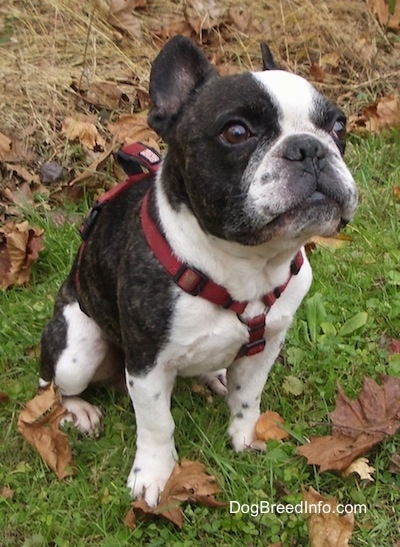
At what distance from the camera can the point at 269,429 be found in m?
3.08

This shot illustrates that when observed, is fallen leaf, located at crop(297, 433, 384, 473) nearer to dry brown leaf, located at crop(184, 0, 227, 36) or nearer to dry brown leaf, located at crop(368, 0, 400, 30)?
dry brown leaf, located at crop(184, 0, 227, 36)

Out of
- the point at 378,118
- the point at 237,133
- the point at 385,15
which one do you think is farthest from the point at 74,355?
the point at 385,15

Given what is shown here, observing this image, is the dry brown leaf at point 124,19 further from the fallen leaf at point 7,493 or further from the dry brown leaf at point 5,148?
the fallen leaf at point 7,493

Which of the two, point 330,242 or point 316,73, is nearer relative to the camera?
point 330,242

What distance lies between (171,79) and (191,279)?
0.63 meters

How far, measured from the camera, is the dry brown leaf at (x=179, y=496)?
276 cm

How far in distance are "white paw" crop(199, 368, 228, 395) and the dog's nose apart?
133cm

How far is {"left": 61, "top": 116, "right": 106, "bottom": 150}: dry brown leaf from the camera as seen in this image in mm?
4660

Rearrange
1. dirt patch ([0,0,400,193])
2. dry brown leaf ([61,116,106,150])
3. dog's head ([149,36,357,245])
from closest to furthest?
dog's head ([149,36,357,245]) < dry brown leaf ([61,116,106,150]) < dirt patch ([0,0,400,193])

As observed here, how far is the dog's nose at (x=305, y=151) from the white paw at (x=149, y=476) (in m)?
1.22

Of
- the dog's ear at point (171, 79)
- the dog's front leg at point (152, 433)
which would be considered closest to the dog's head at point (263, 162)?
the dog's ear at point (171, 79)

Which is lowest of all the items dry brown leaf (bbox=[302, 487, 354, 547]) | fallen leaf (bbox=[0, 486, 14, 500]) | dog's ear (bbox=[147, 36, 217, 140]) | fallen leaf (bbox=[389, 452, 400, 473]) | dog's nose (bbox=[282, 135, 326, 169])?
fallen leaf (bbox=[0, 486, 14, 500])

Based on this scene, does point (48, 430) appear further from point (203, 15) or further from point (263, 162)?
point (203, 15)

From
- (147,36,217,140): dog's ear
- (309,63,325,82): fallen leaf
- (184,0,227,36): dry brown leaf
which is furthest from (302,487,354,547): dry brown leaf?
(184,0,227,36): dry brown leaf
